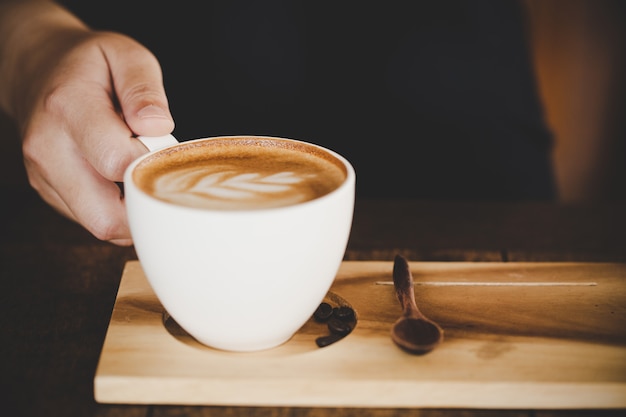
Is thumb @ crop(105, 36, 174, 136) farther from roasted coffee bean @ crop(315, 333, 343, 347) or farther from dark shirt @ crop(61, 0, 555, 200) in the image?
dark shirt @ crop(61, 0, 555, 200)

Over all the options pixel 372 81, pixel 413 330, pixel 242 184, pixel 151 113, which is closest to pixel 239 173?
pixel 242 184

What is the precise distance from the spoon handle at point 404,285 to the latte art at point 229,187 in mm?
189

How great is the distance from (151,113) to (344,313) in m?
0.34

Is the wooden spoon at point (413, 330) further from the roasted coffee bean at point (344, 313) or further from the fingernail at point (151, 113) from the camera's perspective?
the fingernail at point (151, 113)

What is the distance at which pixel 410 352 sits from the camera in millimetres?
627

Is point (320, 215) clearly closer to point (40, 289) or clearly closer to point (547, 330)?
point (547, 330)

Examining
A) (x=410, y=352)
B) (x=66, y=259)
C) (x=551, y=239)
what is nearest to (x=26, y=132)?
(x=66, y=259)

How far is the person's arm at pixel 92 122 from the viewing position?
74 cm

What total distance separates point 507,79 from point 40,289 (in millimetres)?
1146

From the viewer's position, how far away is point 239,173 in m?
0.67

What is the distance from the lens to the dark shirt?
4.61 feet

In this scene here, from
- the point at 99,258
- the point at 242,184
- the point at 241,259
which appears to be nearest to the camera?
the point at 241,259

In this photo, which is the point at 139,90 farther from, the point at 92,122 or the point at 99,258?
the point at 99,258

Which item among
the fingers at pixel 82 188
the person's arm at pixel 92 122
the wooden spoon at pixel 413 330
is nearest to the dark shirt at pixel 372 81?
the person's arm at pixel 92 122
